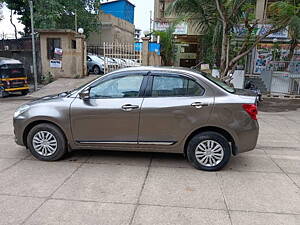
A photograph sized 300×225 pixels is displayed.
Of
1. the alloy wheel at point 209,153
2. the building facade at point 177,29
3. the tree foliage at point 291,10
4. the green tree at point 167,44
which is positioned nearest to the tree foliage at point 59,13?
the building facade at point 177,29

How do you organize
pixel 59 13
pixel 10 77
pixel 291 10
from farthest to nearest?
pixel 59 13
pixel 10 77
pixel 291 10

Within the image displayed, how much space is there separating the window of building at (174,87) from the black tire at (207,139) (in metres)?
0.67

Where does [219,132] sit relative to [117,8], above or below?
below

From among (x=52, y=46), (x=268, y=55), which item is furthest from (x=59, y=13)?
(x=268, y=55)

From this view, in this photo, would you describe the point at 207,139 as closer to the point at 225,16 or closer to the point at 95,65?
the point at 225,16

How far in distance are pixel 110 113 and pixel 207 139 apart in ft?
5.19

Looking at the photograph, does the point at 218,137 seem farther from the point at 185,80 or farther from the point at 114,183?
the point at 114,183

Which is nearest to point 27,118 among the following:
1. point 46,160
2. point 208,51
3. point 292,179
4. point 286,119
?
point 46,160

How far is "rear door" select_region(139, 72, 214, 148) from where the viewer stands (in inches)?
150

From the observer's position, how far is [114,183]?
351 centimetres

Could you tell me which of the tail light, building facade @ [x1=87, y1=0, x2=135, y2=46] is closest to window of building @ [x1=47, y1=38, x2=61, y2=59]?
building facade @ [x1=87, y1=0, x2=135, y2=46]

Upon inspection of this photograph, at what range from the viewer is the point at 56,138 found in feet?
13.6

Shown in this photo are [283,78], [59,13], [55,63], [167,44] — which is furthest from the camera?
[59,13]

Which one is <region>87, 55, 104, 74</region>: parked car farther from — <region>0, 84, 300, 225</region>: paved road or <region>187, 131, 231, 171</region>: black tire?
<region>187, 131, 231, 171</region>: black tire
